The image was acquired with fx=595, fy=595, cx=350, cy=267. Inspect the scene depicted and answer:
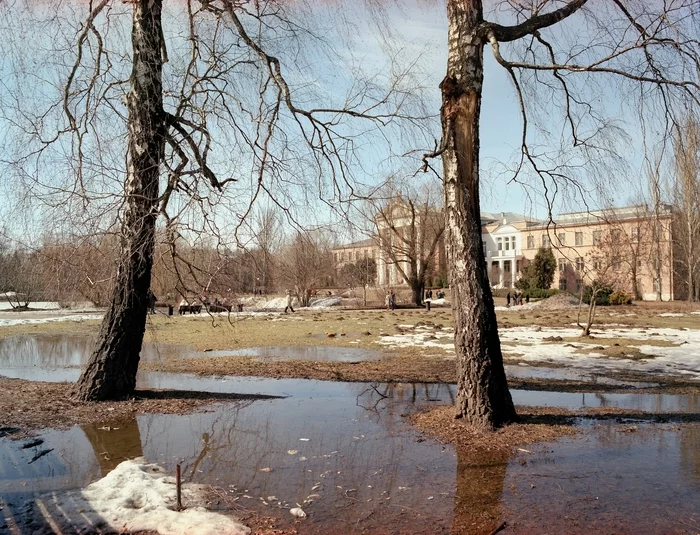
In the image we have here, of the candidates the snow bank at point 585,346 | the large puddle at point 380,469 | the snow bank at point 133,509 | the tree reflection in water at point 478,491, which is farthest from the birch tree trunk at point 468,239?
the snow bank at point 585,346

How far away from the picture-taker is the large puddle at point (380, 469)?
4.46 metres

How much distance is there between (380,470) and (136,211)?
14.8 ft

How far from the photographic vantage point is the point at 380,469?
5.57 metres

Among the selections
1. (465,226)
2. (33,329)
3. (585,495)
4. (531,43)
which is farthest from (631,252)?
(33,329)

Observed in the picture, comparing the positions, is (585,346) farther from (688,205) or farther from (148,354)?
(688,205)

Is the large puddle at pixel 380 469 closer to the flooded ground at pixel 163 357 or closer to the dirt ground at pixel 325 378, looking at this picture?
the dirt ground at pixel 325 378

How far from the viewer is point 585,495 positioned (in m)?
4.89

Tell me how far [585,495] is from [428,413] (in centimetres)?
290

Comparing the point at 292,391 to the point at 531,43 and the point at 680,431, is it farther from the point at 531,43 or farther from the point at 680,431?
the point at 531,43

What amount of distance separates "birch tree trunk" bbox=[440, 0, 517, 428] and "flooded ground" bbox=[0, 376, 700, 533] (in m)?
0.81

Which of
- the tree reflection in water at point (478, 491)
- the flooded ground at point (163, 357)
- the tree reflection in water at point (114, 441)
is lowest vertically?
the tree reflection in water at point (478, 491)

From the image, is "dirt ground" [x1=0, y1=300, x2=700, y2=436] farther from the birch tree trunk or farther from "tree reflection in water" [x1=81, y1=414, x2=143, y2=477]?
the birch tree trunk

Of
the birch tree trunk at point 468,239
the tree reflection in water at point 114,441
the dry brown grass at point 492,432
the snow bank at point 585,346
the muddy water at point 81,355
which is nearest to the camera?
the tree reflection in water at point 114,441

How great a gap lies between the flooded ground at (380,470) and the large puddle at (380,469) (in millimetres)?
16
